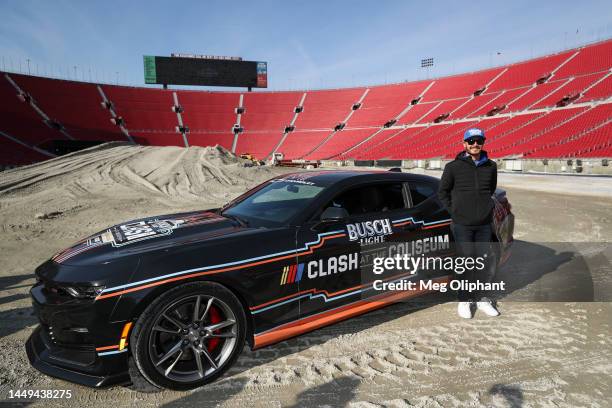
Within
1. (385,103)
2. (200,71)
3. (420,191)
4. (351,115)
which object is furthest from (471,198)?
(200,71)

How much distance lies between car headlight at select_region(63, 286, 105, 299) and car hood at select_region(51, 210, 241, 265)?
0.19 meters

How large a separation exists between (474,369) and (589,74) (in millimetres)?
43294

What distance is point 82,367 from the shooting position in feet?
7.55

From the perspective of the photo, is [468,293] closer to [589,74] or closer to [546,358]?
[546,358]

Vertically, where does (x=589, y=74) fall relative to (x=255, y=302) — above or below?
above

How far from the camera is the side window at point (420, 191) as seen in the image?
3915 millimetres

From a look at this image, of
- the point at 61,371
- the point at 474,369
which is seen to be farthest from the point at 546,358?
the point at 61,371

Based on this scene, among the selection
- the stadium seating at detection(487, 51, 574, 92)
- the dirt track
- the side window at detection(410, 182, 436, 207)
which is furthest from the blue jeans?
the stadium seating at detection(487, 51, 574, 92)

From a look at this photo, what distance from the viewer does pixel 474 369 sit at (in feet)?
9.21

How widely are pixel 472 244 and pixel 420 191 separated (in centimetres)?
76

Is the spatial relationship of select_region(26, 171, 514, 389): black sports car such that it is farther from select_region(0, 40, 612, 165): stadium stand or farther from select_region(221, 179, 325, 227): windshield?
select_region(0, 40, 612, 165): stadium stand

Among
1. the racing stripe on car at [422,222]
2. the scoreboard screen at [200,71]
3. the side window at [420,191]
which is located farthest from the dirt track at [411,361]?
the scoreboard screen at [200,71]

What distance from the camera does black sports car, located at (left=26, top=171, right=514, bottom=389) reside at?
232 cm

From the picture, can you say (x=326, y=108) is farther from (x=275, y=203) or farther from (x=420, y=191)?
(x=275, y=203)
